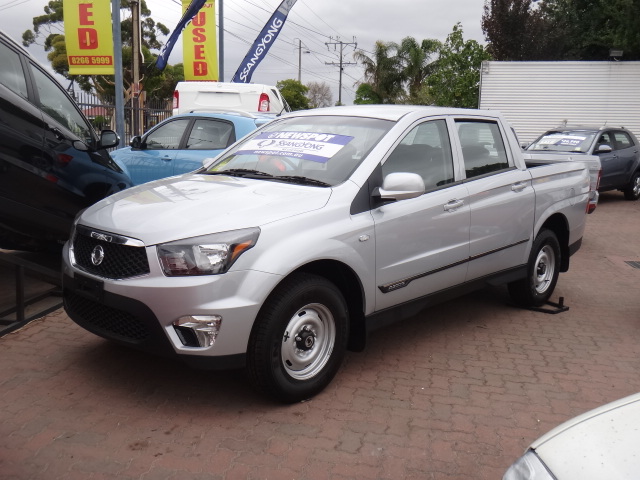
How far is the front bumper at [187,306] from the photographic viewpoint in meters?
3.59

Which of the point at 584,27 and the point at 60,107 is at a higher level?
the point at 584,27

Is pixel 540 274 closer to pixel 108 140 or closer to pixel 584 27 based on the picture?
pixel 108 140

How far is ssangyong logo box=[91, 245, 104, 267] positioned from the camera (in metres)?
3.93

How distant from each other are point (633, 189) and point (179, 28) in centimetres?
1206

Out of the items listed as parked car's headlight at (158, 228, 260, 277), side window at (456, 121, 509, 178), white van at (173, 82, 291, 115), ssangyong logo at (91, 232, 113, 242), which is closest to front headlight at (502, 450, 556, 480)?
parked car's headlight at (158, 228, 260, 277)

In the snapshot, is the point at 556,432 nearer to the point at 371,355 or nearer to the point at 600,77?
the point at 371,355

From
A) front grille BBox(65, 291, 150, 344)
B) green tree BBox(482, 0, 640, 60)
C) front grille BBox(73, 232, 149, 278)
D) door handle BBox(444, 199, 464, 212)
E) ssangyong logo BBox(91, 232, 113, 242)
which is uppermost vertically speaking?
green tree BBox(482, 0, 640, 60)

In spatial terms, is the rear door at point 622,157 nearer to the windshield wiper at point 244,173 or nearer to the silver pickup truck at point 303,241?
the silver pickup truck at point 303,241

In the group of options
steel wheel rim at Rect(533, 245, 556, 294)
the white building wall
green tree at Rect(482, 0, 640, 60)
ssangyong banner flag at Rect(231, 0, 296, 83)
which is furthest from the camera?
green tree at Rect(482, 0, 640, 60)

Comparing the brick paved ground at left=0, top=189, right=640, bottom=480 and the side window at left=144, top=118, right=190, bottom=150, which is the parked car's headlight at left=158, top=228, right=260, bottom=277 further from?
the side window at left=144, top=118, right=190, bottom=150

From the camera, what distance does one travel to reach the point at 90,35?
12.8m

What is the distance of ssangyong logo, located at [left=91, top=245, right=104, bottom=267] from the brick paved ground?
85cm

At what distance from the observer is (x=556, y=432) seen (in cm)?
239

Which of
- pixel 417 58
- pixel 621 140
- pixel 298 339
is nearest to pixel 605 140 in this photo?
pixel 621 140
